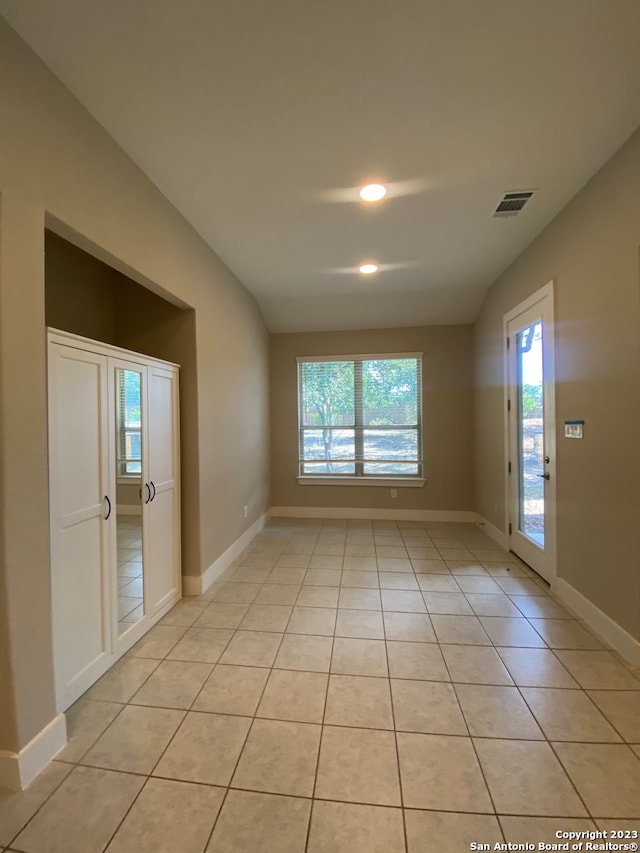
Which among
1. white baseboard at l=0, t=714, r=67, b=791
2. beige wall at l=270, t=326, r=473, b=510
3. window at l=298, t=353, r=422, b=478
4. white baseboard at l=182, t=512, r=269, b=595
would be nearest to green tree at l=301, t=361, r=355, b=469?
window at l=298, t=353, r=422, b=478

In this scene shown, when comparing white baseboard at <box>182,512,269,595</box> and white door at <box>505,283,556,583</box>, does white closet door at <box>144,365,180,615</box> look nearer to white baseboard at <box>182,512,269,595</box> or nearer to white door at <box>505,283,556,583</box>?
white baseboard at <box>182,512,269,595</box>

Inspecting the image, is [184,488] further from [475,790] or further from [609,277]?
[609,277]

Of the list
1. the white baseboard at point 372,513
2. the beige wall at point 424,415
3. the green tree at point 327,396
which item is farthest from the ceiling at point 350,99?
the white baseboard at point 372,513

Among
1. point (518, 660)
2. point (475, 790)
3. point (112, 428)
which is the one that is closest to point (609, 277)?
point (518, 660)

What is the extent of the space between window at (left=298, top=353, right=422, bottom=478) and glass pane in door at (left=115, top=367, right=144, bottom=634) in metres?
2.99

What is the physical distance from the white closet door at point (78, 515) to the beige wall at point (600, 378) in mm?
2968

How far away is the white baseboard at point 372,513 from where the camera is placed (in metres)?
4.90

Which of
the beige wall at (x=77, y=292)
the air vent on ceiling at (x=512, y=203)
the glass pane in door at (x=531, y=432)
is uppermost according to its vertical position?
the air vent on ceiling at (x=512, y=203)

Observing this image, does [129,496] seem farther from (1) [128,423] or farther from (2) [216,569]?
(2) [216,569]

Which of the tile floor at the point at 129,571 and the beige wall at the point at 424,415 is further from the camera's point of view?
the beige wall at the point at 424,415

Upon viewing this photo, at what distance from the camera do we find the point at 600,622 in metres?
2.27

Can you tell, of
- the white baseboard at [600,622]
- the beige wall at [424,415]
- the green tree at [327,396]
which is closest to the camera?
the white baseboard at [600,622]

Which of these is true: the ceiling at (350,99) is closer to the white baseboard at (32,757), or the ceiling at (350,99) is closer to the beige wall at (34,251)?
Answer: the beige wall at (34,251)

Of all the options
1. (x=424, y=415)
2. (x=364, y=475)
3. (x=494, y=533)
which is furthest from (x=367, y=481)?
(x=494, y=533)
